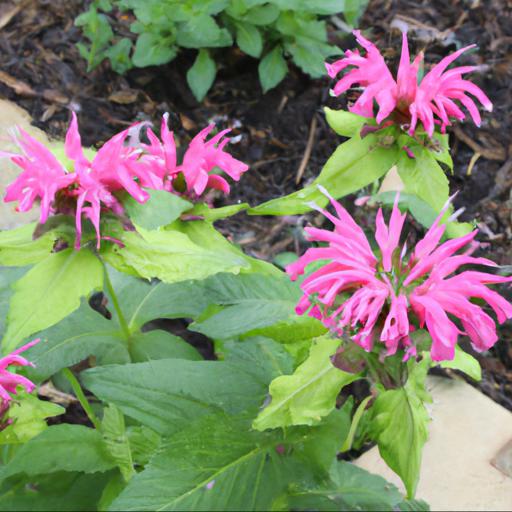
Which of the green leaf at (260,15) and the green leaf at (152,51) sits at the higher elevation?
the green leaf at (260,15)

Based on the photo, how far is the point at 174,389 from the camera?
89cm

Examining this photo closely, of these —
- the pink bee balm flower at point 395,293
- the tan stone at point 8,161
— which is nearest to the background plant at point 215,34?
the tan stone at point 8,161

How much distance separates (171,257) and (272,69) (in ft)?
3.79

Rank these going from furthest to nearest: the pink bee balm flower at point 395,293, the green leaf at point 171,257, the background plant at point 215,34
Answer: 1. the background plant at point 215,34
2. the green leaf at point 171,257
3. the pink bee balm flower at point 395,293

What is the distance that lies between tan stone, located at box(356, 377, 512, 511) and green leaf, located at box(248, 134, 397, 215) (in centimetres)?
57

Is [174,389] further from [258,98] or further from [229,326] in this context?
[258,98]

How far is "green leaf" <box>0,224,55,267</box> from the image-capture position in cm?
85

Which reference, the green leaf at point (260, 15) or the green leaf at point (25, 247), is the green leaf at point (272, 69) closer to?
the green leaf at point (260, 15)

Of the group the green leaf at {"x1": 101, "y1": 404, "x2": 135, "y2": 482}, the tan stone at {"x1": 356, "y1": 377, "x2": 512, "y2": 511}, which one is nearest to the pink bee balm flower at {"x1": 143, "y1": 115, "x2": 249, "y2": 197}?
the green leaf at {"x1": 101, "y1": 404, "x2": 135, "y2": 482}

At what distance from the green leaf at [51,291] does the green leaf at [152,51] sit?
111cm

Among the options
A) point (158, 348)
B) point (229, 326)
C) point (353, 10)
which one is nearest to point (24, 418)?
point (158, 348)

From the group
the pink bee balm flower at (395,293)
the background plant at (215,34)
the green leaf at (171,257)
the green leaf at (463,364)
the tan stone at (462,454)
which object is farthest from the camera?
the background plant at (215,34)

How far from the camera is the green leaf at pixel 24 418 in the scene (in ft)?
3.11

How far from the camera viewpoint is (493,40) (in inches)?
81.4
